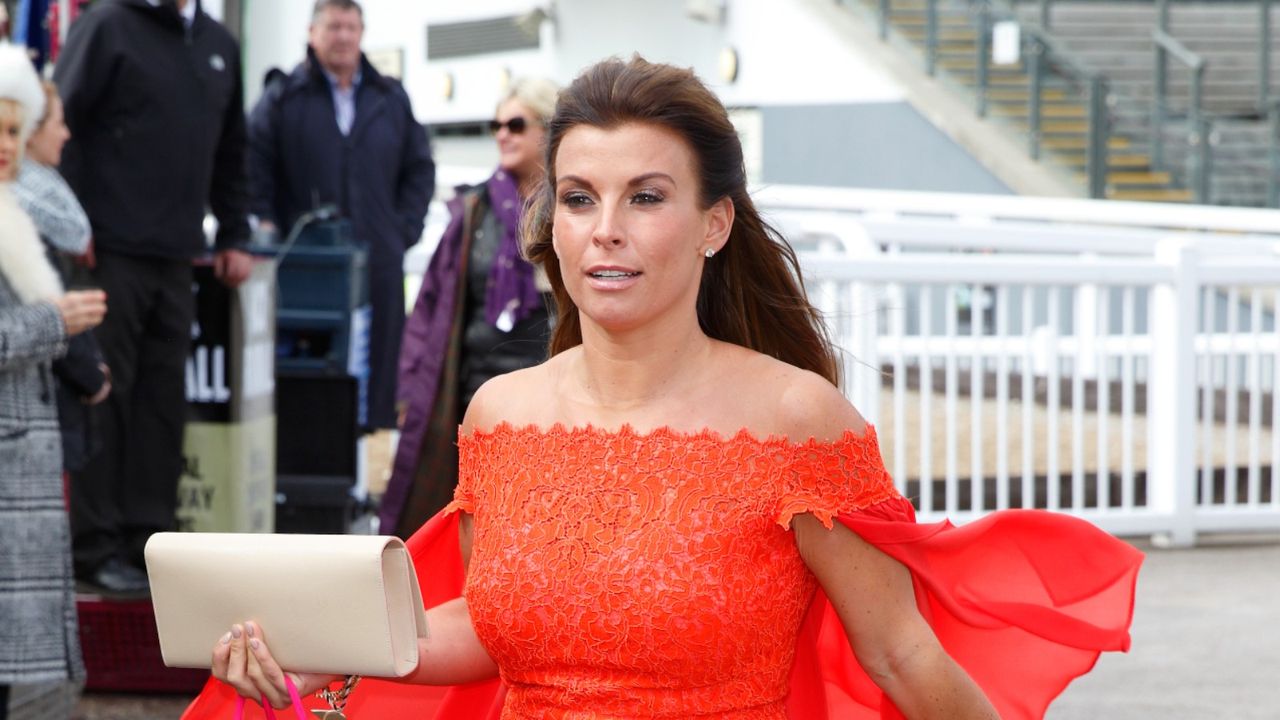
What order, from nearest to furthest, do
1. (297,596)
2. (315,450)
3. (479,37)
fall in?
(297,596)
(315,450)
(479,37)

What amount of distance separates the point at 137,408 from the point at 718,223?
3680 millimetres

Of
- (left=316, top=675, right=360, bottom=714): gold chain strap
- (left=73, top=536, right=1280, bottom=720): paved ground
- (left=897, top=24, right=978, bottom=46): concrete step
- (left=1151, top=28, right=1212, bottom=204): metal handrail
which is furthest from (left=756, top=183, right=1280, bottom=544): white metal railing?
(left=897, top=24, right=978, bottom=46): concrete step

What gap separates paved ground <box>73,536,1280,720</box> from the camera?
556 centimetres

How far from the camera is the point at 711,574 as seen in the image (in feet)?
8.36

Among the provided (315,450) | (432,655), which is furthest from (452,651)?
(315,450)

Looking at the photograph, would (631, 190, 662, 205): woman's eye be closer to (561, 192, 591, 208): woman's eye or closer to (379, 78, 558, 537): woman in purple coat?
(561, 192, 591, 208): woman's eye

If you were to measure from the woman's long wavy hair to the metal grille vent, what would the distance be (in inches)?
878

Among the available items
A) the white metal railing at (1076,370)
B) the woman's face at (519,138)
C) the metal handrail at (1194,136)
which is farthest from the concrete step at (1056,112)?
the woman's face at (519,138)

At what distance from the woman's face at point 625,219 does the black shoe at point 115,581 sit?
3448 millimetres

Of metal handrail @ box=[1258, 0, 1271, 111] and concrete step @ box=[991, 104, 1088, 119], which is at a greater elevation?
metal handrail @ box=[1258, 0, 1271, 111]

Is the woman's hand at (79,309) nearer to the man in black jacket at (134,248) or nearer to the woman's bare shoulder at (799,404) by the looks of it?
the man in black jacket at (134,248)

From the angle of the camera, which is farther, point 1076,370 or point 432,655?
point 1076,370

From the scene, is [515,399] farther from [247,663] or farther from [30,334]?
[30,334]

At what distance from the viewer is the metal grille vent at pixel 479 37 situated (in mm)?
25156
